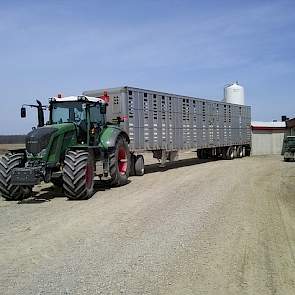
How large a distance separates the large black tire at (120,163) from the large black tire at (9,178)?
315 centimetres

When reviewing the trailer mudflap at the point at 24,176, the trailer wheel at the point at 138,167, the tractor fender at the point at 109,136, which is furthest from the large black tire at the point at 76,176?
the trailer wheel at the point at 138,167

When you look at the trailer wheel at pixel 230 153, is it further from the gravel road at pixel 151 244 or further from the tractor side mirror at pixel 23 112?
the tractor side mirror at pixel 23 112

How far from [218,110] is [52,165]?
1811 centimetres

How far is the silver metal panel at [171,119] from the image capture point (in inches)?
738

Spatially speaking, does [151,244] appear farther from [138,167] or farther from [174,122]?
[174,122]

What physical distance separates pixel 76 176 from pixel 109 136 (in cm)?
328

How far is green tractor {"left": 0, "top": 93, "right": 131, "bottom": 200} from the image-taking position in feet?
40.1

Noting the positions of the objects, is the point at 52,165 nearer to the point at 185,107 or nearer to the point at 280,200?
the point at 280,200

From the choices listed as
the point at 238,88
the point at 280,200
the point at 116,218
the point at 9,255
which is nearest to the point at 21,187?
the point at 116,218

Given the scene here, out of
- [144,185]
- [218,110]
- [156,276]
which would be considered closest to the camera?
[156,276]

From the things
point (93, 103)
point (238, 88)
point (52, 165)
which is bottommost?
point (52, 165)

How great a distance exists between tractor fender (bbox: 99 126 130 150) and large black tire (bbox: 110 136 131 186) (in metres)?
0.23

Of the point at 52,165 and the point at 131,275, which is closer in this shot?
the point at 131,275

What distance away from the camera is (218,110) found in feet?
95.8
